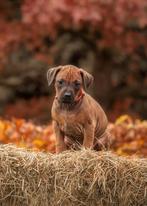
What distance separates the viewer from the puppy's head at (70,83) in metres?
9.97

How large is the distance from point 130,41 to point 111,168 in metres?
13.9

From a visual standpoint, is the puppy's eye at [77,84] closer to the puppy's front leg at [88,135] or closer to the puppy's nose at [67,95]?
the puppy's nose at [67,95]

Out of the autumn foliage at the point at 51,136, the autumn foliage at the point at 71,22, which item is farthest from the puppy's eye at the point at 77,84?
the autumn foliage at the point at 71,22

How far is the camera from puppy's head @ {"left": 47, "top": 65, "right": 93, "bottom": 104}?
9.97 m

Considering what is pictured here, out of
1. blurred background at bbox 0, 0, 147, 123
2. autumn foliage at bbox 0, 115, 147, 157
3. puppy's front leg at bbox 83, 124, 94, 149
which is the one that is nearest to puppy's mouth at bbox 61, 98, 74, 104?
puppy's front leg at bbox 83, 124, 94, 149

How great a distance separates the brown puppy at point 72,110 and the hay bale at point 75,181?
0.88 m

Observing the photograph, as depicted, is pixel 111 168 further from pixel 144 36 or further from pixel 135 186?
pixel 144 36

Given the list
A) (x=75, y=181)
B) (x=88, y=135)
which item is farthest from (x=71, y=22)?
(x=75, y=181)

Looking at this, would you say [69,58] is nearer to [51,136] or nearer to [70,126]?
[51,136]

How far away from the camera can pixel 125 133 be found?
13.7 m

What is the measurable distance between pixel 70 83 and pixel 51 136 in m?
3.49

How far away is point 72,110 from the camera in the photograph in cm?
1010

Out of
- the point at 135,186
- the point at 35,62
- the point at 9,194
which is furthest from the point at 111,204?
the point at 35,62

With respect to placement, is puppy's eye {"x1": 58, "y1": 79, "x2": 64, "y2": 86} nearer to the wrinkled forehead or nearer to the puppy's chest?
the wrinkled forehead
